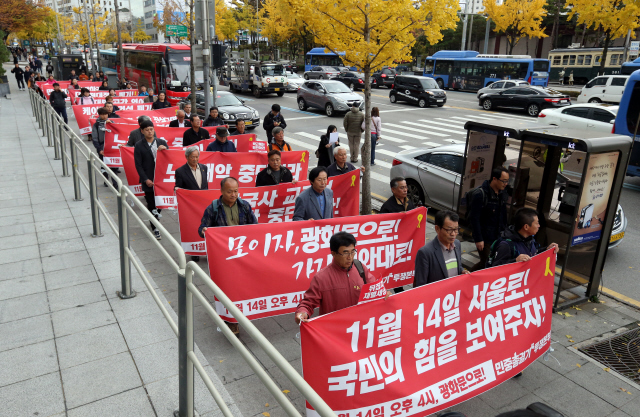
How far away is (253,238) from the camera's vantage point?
17.5 ft

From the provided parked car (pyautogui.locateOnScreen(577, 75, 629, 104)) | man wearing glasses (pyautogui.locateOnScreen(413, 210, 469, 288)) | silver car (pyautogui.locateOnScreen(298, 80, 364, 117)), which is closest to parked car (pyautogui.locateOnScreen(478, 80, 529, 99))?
parked car (pyautogui.locateOnScreen(577, 75, 629, 104))

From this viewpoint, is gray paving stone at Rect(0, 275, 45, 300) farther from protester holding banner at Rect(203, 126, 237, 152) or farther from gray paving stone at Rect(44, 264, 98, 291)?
protester holding banner at Rect(203, 126, 237, 152)

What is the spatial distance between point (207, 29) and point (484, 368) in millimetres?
13070

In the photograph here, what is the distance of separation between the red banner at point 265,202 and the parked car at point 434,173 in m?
2.61

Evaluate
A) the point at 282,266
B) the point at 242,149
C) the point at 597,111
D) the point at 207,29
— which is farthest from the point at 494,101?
the point at 282,266

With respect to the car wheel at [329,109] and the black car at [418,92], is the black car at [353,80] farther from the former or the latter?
the car wheel at [329,109]

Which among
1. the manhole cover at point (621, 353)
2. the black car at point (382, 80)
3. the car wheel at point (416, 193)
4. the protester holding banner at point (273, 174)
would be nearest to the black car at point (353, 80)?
the black car at point (382, 80)

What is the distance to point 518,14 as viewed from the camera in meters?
48.7

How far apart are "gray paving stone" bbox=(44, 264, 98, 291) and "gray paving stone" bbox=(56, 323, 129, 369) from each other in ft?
4.01

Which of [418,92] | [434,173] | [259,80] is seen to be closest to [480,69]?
[418,92]

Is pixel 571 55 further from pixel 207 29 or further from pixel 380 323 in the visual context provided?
pixel 380 323

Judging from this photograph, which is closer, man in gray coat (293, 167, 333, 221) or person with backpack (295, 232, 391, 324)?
person with backpack (295, 232, 391, 324)

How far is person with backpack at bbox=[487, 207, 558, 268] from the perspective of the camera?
4992mm

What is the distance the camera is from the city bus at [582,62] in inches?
1544
